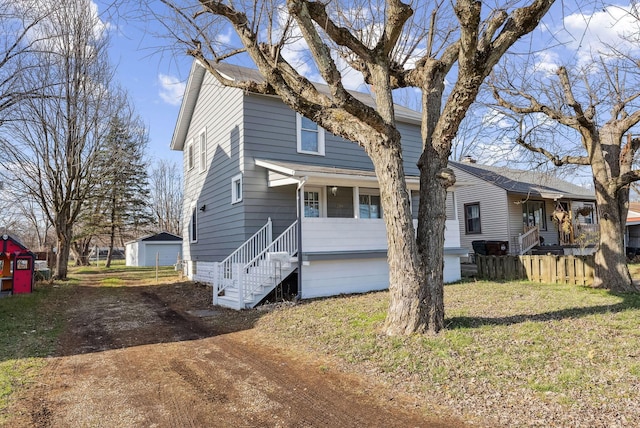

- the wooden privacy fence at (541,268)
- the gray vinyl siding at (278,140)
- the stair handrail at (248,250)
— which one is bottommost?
the wooden privacy fence at (541,268)

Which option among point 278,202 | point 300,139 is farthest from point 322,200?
point 300,139

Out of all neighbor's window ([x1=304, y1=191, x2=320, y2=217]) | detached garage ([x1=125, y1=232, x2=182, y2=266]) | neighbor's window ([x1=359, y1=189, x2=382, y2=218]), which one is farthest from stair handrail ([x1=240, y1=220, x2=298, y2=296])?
detached garage ([x1=125, y1=232, x2=182, y2=266])

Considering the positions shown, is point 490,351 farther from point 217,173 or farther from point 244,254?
point 217,173

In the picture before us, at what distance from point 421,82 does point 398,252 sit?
300 centimetres

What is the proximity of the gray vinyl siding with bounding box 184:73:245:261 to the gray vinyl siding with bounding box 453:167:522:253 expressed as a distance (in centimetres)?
1081

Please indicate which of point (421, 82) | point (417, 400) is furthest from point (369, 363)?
point (421, 82)

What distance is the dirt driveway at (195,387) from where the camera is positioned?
140 inches

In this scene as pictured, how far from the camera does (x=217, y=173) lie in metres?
13.5

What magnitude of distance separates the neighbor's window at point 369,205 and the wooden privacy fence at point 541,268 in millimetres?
3872

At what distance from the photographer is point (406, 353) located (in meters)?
4.97

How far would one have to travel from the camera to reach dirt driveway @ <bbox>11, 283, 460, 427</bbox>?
140 inches

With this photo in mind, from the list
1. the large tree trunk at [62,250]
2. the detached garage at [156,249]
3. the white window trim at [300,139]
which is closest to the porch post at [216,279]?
the white window trim at [300,139]

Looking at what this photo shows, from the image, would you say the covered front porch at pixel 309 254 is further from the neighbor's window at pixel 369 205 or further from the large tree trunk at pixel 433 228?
the large tree trunk at pixel 433 228

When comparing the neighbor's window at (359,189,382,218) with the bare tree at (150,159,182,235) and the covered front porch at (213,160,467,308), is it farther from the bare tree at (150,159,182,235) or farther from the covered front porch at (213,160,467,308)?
the bare tree at (150,159,182,235)
